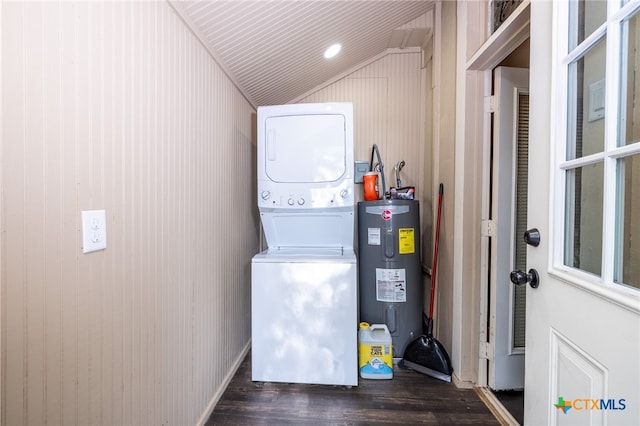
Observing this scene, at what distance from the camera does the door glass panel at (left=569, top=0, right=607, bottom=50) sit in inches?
30.1

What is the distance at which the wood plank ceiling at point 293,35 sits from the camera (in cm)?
151

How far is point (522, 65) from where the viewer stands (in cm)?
182

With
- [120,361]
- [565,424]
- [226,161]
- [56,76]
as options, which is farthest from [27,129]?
[565,424]

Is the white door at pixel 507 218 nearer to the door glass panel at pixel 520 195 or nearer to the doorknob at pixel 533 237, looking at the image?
the door glass panel at pixel 520 195

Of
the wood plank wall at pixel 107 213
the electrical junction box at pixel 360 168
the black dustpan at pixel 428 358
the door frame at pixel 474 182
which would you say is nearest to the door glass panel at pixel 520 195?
the door frame at pixel 474 182

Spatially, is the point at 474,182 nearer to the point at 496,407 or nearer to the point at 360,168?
the point at 360,168

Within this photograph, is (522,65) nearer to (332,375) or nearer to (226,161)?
(226,161)

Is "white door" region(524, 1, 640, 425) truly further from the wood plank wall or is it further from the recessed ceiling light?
the recessed ceiling light

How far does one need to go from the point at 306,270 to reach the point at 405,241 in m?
0.92

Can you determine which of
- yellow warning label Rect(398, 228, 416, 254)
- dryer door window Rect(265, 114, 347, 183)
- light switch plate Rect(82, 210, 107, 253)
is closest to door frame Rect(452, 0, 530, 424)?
yellow warning label Rect(398, 228, 416, 254)

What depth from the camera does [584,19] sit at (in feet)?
2.64

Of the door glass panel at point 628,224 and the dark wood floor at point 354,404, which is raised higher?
the door glass panel at point 628,224

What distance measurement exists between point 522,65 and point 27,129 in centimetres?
253

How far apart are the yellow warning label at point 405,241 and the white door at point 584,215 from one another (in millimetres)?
1247
